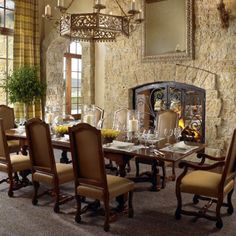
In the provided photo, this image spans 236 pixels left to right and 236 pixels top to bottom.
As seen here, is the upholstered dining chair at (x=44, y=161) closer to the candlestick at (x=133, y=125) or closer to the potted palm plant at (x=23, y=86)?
the candlestick at (x=133, y=125)

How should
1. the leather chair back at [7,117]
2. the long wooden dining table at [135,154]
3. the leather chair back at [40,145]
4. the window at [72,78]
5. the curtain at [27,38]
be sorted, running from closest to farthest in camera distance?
1. the long wooden dining table at [135,154]
2. the leather chair back at [40,145]
3. the leather chair back at [7,117]
4. the curtain at [27,38]
5. the window at [72,78]

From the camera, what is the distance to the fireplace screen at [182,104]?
547 centimetres

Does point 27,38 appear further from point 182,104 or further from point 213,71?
point 213,71

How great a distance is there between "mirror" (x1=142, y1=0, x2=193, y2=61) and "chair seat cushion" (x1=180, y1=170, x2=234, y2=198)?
2.71 metres

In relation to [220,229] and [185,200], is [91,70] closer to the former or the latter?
[185,200]

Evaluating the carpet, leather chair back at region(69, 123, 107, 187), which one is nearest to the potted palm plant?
the carpet

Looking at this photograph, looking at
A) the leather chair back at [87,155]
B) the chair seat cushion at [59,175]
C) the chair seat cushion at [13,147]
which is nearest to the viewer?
the leather chair back at [87,155]

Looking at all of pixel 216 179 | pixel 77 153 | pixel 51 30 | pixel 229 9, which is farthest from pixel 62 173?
pixel 51 30

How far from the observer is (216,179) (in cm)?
309

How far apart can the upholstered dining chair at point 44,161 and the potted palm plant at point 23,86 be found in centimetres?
298

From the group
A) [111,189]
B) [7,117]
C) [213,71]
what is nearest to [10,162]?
[111,189]

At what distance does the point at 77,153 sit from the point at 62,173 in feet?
1.65

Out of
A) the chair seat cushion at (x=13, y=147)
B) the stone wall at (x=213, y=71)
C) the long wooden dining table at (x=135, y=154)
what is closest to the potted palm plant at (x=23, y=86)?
the chair seat cushion at (x=13, y=147)

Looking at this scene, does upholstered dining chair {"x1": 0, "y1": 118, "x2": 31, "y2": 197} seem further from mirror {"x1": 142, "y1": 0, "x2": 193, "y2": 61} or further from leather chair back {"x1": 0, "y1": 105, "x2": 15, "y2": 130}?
mirror {"x1": 142, "y1": 0, "x2": 193, "y2": 61}
